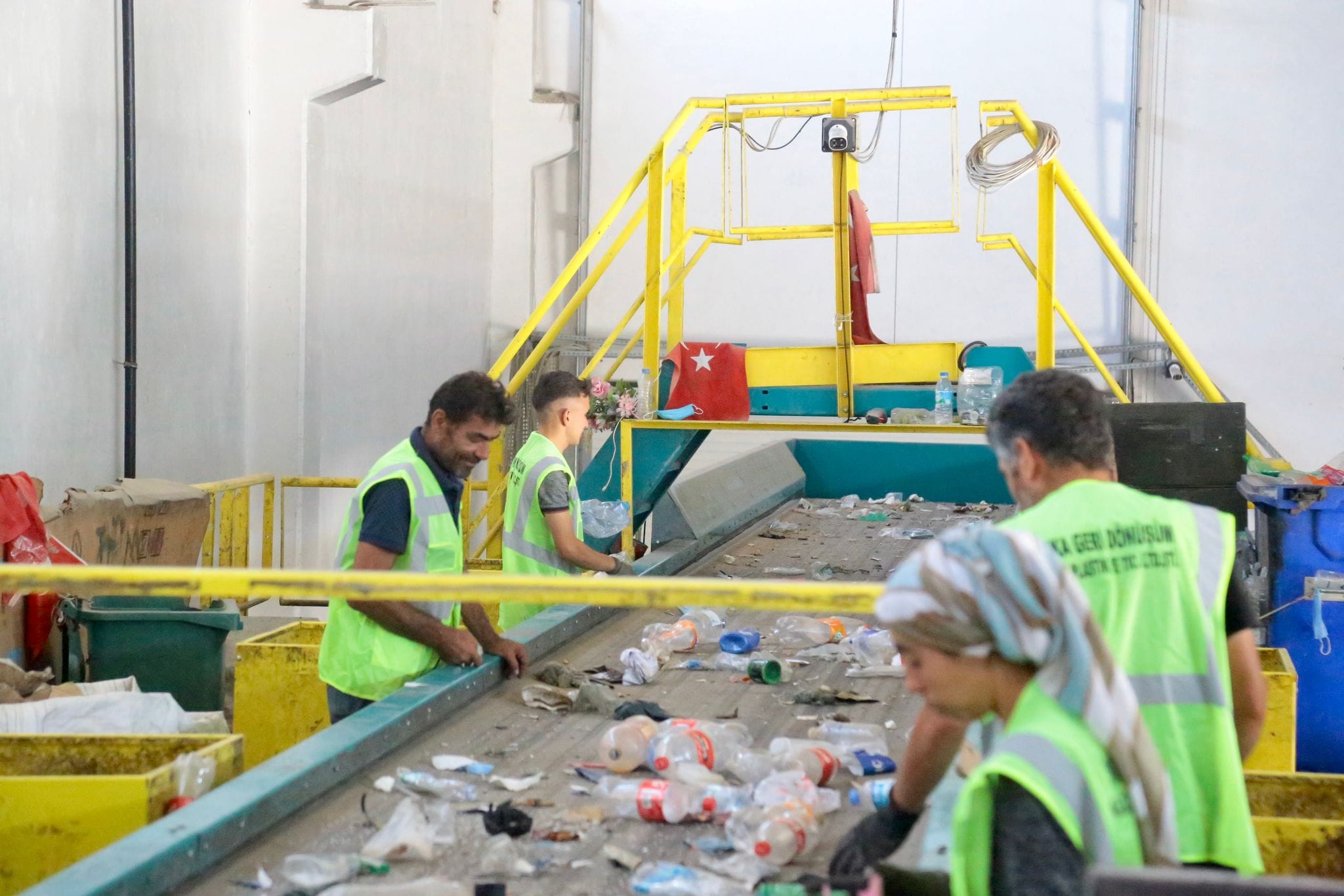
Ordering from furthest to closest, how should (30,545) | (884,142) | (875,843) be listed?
(884,142), (30,545), (875,843)

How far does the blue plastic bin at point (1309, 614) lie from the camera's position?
5492mm

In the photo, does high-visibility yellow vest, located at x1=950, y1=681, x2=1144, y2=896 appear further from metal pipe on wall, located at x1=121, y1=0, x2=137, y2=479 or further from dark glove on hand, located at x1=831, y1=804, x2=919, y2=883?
metal pipe on wall, located at x1=121, y1=0, x2=137, y2=479

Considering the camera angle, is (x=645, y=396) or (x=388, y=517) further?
(x=645, y=396)

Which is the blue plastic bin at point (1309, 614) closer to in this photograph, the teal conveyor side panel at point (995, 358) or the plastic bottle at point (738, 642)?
the teal conveyor side panel at point (995, 358)

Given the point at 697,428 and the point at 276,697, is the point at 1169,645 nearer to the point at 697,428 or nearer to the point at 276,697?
the point at 276,697

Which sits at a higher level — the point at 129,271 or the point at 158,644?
the point at 129,271

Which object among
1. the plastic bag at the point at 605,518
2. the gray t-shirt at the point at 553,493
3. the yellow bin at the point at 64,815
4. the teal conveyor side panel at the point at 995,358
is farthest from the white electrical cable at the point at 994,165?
the yellow bin at the point at 64,815

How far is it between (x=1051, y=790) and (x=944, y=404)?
442 cm

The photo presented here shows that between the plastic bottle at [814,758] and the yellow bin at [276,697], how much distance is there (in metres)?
1.98

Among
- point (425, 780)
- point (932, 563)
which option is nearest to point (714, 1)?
point (425, 780)

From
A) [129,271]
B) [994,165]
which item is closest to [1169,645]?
[994,165]

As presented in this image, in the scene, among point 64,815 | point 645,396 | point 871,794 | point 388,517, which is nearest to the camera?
point 64,815

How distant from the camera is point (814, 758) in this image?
315 centimetres

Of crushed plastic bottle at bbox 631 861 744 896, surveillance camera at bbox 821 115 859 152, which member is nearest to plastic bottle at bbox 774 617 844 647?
surveillance camera at bbox 821 115 859 152
